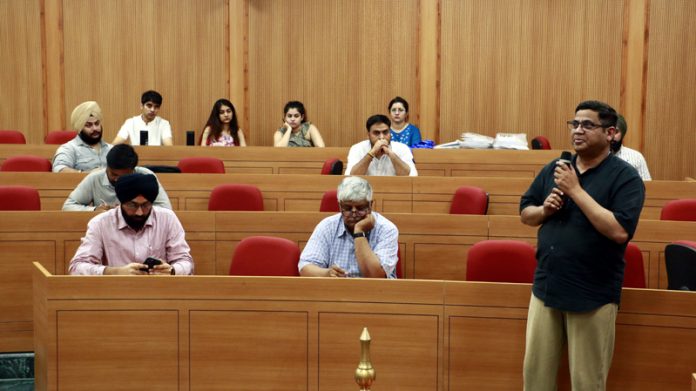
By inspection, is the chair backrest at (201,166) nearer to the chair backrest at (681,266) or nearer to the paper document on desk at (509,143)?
the paper document on desk at (509,143)

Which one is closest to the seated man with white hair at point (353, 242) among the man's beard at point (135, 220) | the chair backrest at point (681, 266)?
the man's beard at point (135, 220)

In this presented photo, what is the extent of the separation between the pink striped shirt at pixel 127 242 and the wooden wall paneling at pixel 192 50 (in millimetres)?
6423

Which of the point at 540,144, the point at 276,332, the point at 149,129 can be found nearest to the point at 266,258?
the point at 276,332

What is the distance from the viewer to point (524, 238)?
572 centimetres

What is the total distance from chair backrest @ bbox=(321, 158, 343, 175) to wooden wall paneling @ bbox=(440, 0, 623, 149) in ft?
9.41

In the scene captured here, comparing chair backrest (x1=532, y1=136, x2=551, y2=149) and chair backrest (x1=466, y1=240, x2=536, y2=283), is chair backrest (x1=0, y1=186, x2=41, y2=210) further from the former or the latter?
chair backrest (x1=532, y1=136, x2=551, y2=149)

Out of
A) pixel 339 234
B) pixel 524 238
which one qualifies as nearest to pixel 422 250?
pixel 524 238

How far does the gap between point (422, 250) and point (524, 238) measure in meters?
0.64

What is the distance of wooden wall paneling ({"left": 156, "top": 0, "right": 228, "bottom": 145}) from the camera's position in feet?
35.8

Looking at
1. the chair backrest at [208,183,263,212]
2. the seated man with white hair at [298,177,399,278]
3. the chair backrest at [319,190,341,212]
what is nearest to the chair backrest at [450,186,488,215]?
the chair backrest at [319,190,341,212]

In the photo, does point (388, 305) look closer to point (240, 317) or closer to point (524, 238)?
point (240, 317)

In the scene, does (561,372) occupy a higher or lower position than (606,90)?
lower

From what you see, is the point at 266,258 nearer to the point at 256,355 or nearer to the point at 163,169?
the point at 256,355

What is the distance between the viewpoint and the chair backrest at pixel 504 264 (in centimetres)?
457
